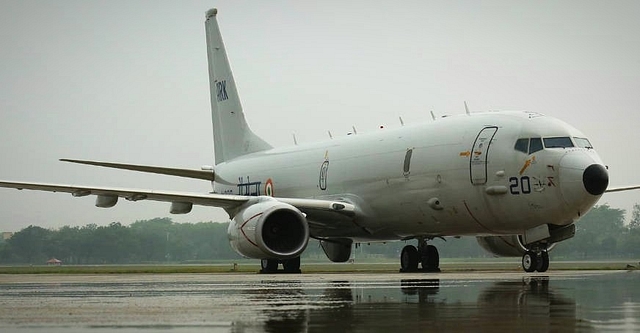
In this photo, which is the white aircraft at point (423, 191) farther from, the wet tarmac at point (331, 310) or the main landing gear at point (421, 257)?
the wet tarmac at point (331, 310)

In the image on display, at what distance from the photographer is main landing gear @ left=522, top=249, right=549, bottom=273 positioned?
860 inches

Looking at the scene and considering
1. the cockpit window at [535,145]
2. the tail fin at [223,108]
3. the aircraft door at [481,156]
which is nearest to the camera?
the cockpit window at [535,145]

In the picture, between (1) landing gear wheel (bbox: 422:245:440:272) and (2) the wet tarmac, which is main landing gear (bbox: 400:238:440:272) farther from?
(2) the wet tarmac

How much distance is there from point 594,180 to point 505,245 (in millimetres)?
6868

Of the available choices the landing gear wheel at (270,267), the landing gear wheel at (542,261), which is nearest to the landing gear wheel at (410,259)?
the landing gear wheel at (270,267)

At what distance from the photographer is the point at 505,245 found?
27.1m

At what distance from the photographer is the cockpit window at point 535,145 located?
21.4 m

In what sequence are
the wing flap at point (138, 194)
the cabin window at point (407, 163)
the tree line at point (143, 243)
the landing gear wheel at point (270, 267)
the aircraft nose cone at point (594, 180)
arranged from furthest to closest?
the tree line at point (143, 243) → the landing gear wheel at point (270, 267) → the wing flap at point (138, 194) → the cabin window at point (407, 163) → the aircraft nose cone at point (594, 180)

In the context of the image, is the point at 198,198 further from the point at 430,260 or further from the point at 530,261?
the point at 530,261

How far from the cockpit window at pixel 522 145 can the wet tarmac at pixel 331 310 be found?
7.64 m

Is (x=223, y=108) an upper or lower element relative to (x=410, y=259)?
upper

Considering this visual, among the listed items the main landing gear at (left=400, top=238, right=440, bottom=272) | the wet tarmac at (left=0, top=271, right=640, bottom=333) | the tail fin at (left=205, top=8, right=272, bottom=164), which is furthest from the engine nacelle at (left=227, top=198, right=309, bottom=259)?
the tail fin at (left=205, top=8, right=272, bottom=164)

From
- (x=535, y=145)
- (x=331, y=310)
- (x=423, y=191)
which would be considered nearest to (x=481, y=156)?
(x=535, y=145)

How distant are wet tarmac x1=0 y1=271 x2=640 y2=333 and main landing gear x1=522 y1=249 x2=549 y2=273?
25.5 feet
